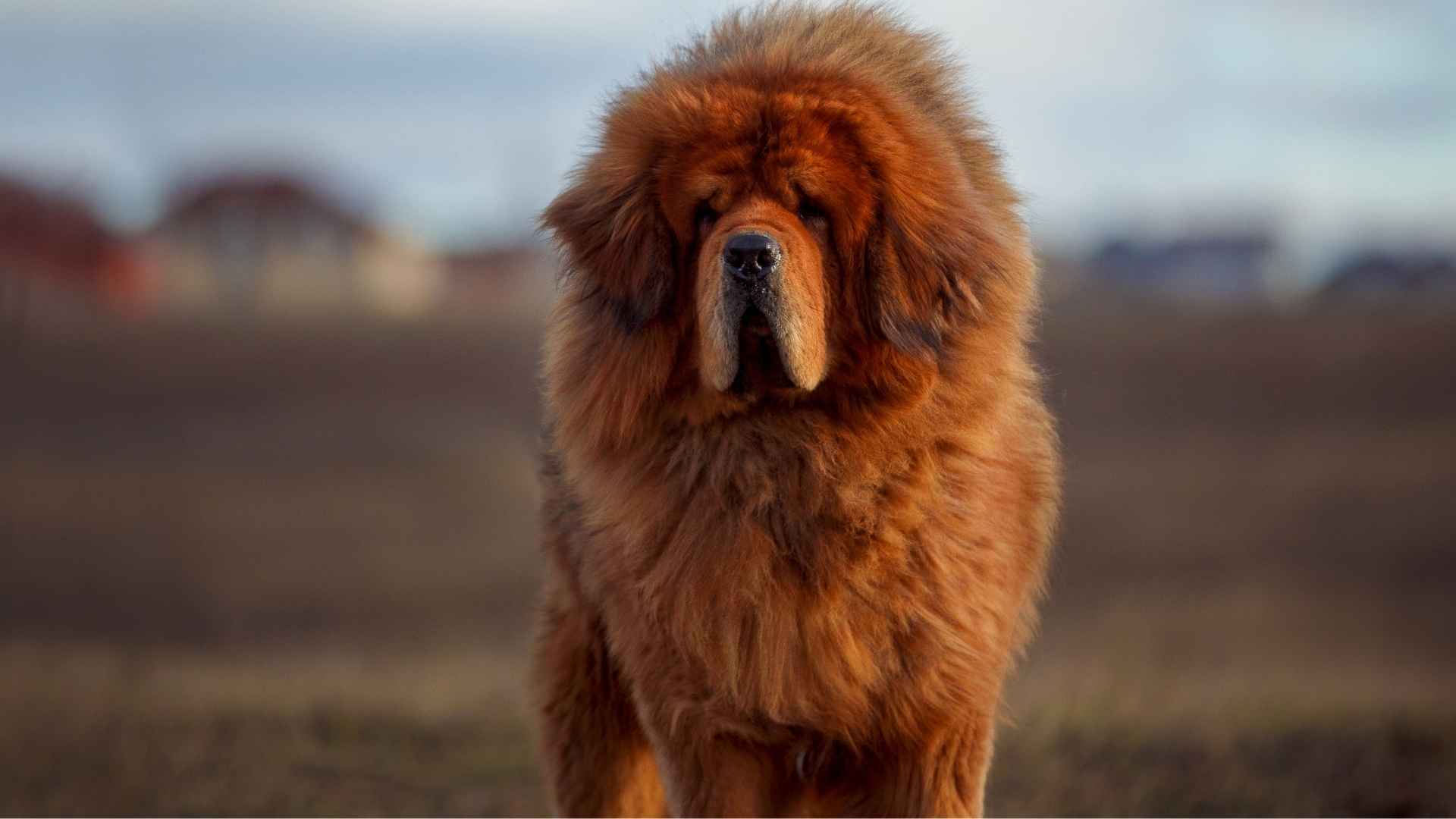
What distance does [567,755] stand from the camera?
202 inches

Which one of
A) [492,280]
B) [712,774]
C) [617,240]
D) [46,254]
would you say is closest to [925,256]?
[617,240]

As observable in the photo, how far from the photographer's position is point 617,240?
14.2 ft

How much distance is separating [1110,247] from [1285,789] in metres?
62.6

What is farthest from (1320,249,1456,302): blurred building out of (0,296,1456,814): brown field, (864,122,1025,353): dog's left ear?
(864,122,1025,353): dog's left ear

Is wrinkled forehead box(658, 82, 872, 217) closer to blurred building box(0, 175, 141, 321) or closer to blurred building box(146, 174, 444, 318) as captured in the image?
blurred building box(0, 175, 141, 321)

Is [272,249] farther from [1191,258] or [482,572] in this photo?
[1191,258]

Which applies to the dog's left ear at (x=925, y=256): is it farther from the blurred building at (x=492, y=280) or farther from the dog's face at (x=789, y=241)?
the blurred building at (x=492, y=280)

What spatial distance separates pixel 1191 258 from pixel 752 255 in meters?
66.3

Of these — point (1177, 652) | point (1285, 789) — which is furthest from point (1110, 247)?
point (1285, 789)

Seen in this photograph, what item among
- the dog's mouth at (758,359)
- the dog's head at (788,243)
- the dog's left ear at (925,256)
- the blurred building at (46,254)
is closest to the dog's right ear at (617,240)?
the dog's head at (788,243)

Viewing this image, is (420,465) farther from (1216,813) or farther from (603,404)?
(603,404)

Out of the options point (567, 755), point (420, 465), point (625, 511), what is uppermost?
point (625, 511)

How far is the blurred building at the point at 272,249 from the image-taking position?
149 ft

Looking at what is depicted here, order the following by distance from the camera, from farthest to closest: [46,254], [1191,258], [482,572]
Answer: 1. [1191,258]
2. [46,254]
3. [482,572]
